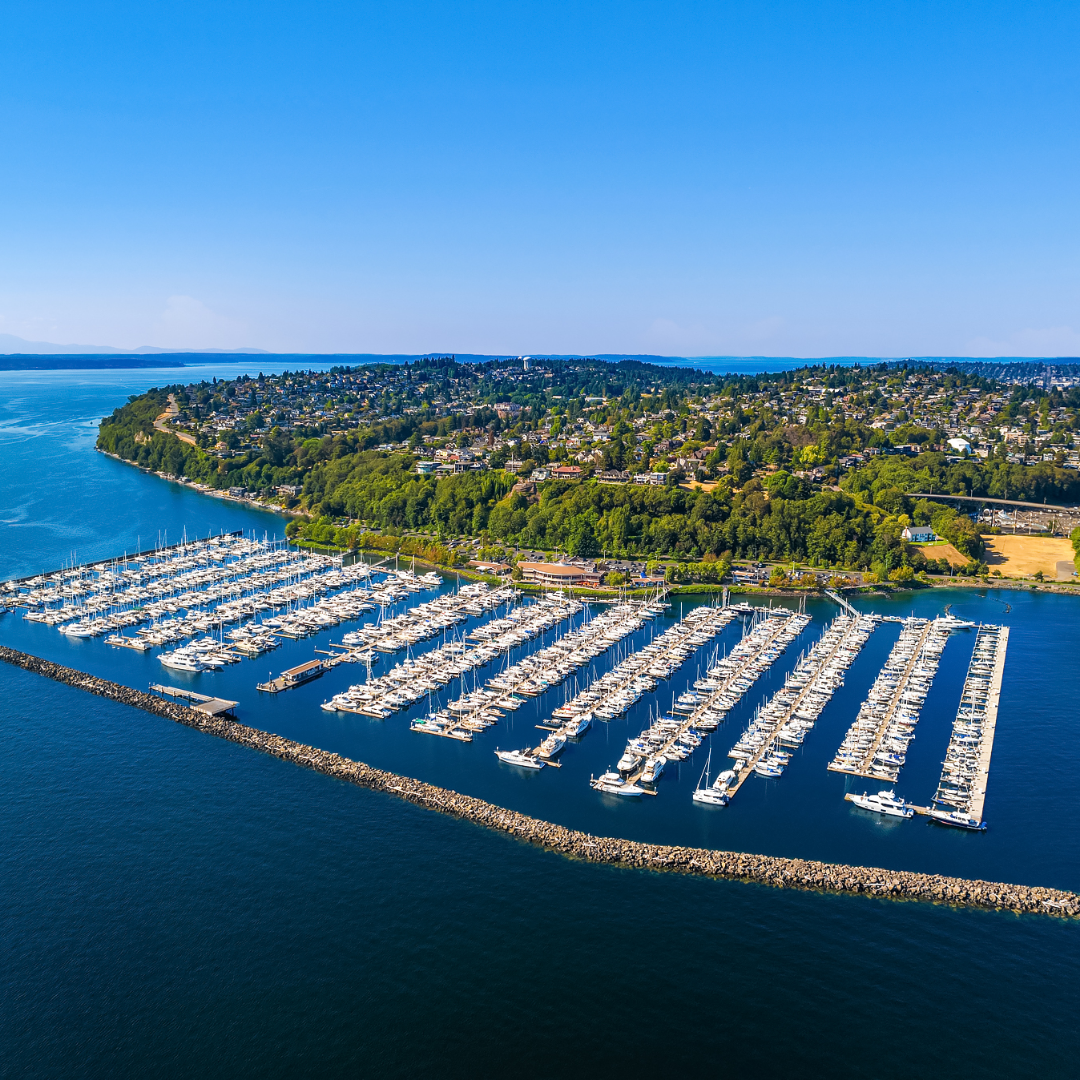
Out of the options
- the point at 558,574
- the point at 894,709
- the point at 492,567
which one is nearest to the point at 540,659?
the point at 558,574

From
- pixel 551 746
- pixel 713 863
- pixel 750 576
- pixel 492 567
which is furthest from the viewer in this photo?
pixel 492 567

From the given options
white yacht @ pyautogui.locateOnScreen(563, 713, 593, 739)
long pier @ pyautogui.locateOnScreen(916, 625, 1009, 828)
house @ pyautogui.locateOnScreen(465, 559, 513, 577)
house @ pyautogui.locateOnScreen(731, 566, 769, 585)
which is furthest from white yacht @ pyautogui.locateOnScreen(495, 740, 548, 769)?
house @ pyautogui.locateOnScreen(731, 566, 769, 585)

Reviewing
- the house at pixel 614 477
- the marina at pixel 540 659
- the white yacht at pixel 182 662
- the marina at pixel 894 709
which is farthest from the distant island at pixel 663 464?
the white yacht at pixel 182 662

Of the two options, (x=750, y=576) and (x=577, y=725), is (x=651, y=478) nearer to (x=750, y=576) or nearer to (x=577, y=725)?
(x=750, y=576)

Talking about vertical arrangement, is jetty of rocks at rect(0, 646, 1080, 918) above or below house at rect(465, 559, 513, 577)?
below

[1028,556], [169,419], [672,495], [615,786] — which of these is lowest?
[615,786]

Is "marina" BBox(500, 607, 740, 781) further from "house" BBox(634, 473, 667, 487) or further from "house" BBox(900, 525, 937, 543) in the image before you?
"house" BBox(634, 473, 667, 487)
